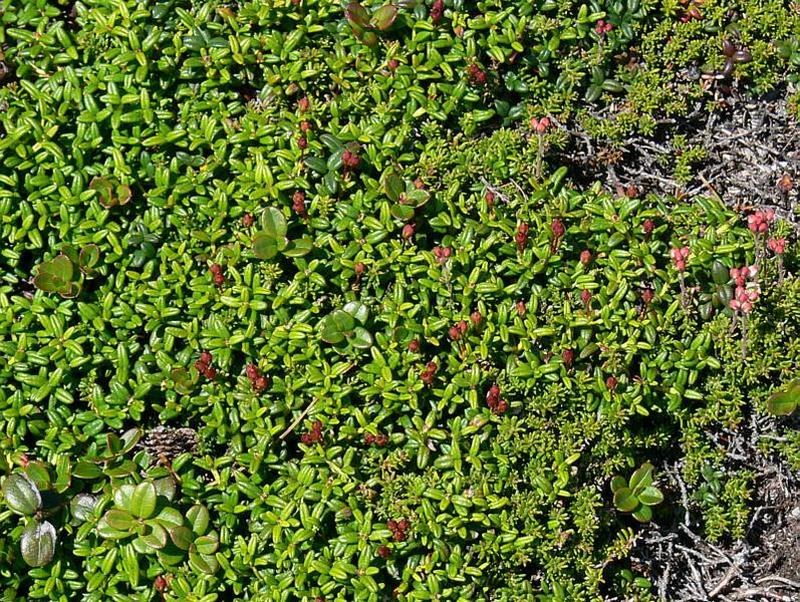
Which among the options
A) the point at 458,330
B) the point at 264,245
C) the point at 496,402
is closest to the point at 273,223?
the point at 264,245

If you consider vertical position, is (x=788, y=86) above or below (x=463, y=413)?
above

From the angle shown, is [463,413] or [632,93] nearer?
[463,413]

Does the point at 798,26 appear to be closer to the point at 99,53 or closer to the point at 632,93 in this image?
the point at 632,93

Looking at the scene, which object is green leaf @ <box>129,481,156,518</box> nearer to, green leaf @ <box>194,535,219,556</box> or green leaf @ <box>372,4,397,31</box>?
green leaf @ <box>194,535,219,556</box>

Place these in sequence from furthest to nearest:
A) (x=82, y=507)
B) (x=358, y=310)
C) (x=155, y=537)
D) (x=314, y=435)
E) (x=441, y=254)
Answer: (x=441, y=254), (x=358, y=310), (x=314, y=435), (x=82, y=507), (x=155, y=537)

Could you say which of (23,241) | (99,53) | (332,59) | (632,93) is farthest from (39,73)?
(632,93)

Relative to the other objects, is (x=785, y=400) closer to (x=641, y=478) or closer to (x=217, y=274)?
(x=641, y=478)
